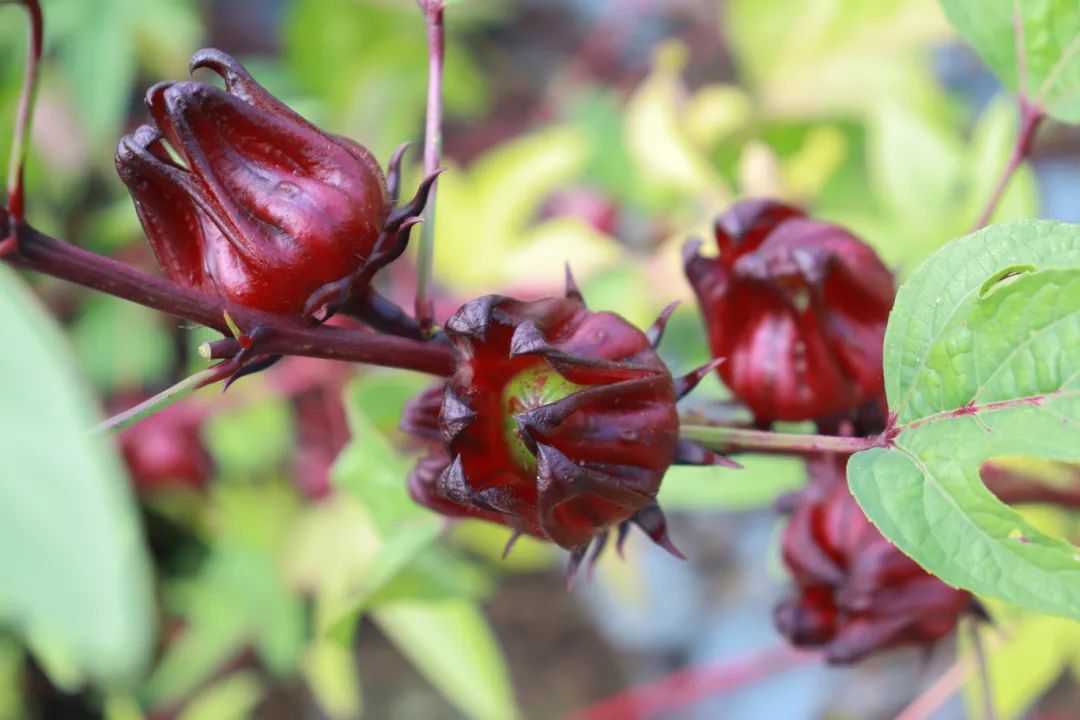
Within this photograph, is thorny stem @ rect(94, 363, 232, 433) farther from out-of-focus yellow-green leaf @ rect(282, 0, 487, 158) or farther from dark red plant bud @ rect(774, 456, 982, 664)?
out-of-focus yellow-green leaf @ rect(282, 0, 487, 158)

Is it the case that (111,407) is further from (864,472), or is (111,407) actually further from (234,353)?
(864,472)

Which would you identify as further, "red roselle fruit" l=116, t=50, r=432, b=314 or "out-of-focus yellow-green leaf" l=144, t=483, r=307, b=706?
"out-of-focus yellow-green leaf" l=144, t=483, r=307, b=706

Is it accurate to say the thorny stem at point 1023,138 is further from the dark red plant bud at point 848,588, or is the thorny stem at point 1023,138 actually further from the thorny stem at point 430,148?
the thorny stem at point 430,148

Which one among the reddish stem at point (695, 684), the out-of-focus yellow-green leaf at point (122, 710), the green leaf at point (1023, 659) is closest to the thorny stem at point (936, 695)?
the green leaf at point (1023, 659)

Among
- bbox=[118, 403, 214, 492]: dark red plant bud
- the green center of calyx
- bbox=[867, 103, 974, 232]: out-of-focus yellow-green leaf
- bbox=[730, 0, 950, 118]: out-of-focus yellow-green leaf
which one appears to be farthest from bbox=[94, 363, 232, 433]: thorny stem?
bbox=[730, 0, 950, 118]: out-of-focus yellow-green leaf

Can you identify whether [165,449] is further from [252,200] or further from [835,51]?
[835,51]
